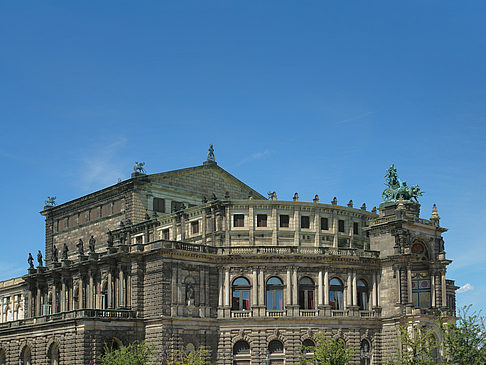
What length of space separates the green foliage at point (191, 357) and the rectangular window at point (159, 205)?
84.3ft

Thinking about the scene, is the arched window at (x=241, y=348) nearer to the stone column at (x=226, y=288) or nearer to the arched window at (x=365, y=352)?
the stone column at (x=226, y=288)

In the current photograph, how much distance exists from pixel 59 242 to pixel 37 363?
29170mm

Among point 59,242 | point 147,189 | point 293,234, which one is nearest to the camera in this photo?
point 293,234

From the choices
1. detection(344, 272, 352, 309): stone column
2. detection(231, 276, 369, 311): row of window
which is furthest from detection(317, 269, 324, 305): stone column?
detection(344, 272, 352, 309): stone column

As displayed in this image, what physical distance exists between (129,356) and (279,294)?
1890cm

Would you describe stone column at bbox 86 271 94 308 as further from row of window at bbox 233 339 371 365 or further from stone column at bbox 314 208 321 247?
stone column at bbox 314 208 321 247

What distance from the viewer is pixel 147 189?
105 metres

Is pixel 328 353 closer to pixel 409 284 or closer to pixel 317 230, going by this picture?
pixel 409 284

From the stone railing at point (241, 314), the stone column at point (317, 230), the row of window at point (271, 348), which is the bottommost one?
the row of window at point (271, 348)

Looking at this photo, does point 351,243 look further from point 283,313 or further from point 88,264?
point 88,264

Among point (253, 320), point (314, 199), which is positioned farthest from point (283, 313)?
point (314, 199)

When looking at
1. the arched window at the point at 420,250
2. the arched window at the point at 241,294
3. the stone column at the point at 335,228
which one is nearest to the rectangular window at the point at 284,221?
the stone column at the point at 335,228

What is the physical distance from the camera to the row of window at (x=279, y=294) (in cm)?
8844

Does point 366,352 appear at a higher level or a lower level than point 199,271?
lower
